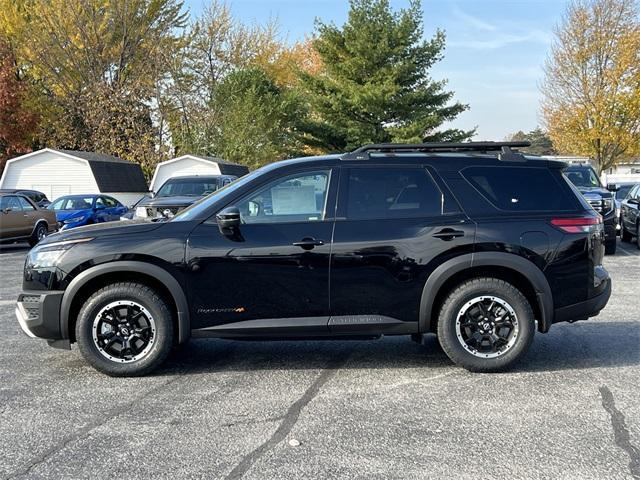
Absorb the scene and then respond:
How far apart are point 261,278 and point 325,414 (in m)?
1.27

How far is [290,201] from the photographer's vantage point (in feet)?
17.9

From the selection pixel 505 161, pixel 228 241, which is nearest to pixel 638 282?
pixel 505 161

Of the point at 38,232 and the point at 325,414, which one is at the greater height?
the point at 38,232

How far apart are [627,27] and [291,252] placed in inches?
1221

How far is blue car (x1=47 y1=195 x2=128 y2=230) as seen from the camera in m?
20.2

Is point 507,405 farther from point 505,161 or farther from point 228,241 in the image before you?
point 228,241

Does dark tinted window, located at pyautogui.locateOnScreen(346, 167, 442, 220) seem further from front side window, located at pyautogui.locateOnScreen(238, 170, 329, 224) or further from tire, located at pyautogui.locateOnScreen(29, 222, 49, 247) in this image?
tire, located at pyautogui.locateOnScreen(29, 222, 49, 247)

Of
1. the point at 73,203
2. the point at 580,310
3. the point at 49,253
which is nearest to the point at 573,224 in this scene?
the point at 580,310

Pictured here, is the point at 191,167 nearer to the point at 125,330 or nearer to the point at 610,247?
the point at 610,247

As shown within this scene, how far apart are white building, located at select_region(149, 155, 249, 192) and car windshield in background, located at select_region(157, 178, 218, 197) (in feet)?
47.4

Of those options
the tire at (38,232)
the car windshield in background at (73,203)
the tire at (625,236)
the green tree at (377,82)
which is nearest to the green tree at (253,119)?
the green tree at (377,82)

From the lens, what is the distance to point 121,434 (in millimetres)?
4129

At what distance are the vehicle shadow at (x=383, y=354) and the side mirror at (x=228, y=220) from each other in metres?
1.24

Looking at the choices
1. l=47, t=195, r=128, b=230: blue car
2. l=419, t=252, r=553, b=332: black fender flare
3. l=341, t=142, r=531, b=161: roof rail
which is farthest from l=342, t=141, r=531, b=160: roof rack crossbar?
l=47, t=195, r=128, b=230: blue car
